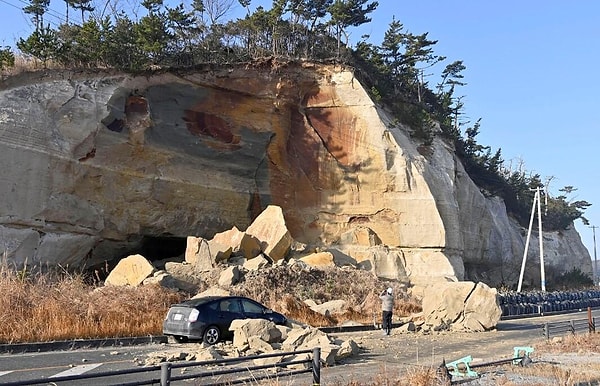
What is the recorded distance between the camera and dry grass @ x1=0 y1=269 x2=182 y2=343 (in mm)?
16094

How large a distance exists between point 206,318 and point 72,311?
4526 mm

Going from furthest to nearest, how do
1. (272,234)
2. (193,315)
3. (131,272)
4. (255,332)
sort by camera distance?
1. (272,234)
2. (131,272)
3. (193,315)
4. (255,332)

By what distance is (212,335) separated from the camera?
15906mm

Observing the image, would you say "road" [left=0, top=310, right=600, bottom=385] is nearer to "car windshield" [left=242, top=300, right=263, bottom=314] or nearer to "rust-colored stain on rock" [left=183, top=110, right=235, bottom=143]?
"car windshield" [left=242, top=300, right=263, bottom=314]

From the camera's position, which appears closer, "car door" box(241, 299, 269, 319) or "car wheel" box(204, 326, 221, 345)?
"car wheel" box(204, 326, 221, 345)

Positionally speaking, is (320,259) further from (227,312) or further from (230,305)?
(227,312)

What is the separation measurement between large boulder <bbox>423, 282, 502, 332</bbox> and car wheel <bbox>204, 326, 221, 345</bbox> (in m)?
9.28

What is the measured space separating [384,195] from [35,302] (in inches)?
894

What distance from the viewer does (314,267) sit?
29.5 meters

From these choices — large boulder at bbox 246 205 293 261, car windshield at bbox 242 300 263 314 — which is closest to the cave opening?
large boulder at bbox 246 205 293 261

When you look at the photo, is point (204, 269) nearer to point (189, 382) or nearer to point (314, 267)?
point (314, 267)

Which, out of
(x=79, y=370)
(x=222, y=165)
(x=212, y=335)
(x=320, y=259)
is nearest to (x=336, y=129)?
(x=222, y=165)

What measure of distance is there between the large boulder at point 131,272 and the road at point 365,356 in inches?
347

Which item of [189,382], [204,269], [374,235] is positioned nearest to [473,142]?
[374,235]
